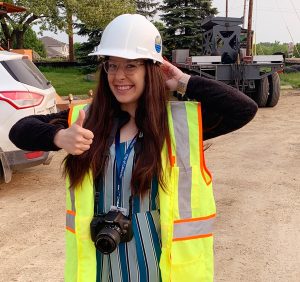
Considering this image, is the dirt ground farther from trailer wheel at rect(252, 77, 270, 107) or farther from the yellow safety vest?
trailer wheel at rect(252, 77, 270, 107)

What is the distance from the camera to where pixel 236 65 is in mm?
13516

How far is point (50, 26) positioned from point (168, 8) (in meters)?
9.96

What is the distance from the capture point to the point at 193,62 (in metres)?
13.5

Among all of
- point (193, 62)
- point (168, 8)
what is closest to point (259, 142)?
point (193, 62)

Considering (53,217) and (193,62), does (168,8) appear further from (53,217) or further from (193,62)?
(53,217)

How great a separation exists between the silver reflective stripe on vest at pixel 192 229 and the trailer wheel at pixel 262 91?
12496 mm

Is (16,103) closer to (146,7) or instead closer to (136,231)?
(136,231)

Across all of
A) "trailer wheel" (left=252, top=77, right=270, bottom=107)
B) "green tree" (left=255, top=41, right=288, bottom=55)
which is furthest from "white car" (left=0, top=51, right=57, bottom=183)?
"green tree" (left=255, top=41, right=288, bottom=55)

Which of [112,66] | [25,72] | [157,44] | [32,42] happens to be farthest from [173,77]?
[32,42]

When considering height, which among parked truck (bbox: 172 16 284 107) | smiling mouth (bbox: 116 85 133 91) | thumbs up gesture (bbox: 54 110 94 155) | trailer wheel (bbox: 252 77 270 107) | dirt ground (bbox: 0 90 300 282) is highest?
smiling mouth (bbox: 116 85 133 91)

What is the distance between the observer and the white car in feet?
17.7

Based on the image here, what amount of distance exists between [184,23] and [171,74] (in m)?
27.8

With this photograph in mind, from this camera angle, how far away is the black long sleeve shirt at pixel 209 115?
6.24ft

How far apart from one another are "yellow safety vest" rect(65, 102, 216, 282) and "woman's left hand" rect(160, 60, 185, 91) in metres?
0.10
